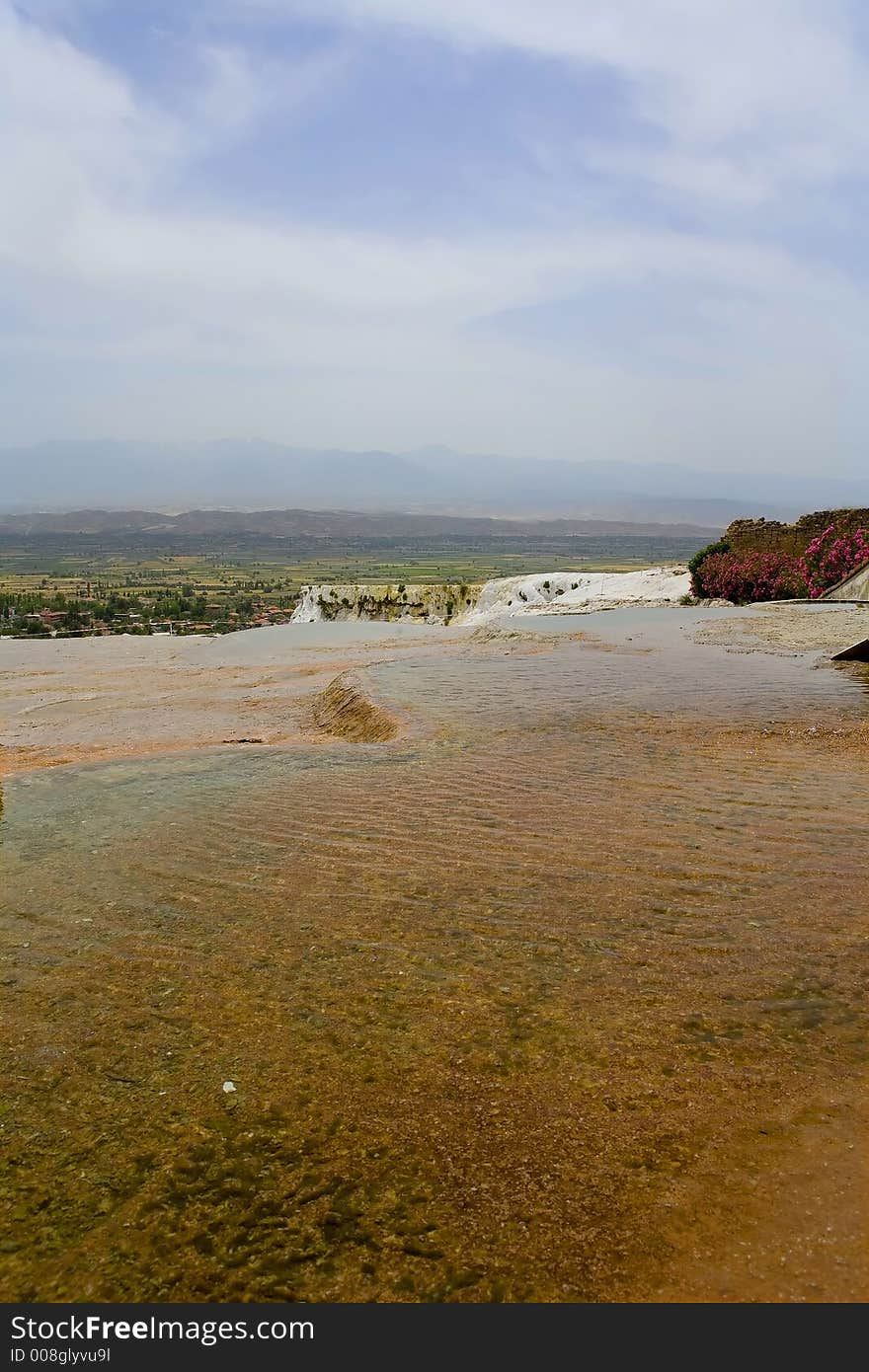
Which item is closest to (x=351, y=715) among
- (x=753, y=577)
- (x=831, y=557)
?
(x=831, y=557)

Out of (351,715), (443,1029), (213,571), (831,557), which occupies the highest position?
(831,557)

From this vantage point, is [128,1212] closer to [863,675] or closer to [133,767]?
[133,767]

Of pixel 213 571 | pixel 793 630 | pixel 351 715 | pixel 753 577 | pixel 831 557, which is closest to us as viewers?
pixel 351 715

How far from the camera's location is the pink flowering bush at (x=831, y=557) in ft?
104

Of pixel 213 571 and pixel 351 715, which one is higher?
pixel 213 571

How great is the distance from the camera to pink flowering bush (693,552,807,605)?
3375 cm

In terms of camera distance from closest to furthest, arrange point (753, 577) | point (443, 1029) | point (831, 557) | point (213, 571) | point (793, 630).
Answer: point (443, 1029)
point (793, 630)
point (831, 557)
point (753, 577)
point (213, 571)

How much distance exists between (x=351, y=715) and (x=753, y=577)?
85.6 feet

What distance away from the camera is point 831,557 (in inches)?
1277

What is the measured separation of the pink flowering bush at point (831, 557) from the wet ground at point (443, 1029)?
24600 mm

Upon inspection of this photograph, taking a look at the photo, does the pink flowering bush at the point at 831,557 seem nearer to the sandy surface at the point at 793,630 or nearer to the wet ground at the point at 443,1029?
the sandy surface at the point at 793,630

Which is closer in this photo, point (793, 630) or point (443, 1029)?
point (443, 1029)

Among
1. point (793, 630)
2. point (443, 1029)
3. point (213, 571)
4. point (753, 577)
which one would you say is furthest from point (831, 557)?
point (213, 571)

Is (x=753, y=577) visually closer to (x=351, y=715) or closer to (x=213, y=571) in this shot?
(x=351, y=715)
